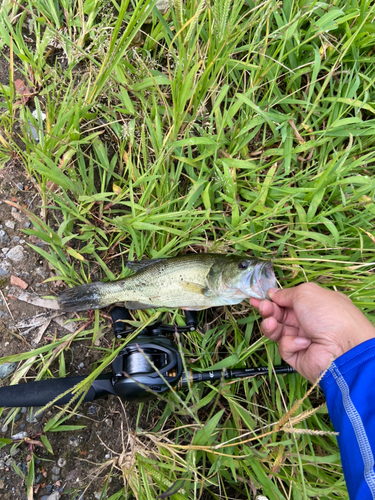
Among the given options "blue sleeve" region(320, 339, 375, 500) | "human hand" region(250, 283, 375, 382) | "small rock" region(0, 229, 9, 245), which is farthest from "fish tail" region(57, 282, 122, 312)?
"blue sleeve" region(320, 339, 375, 500)

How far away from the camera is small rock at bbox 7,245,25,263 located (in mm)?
3156

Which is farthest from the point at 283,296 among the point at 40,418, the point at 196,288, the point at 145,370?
the point at 40,418

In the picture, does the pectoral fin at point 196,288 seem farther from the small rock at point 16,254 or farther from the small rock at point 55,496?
the small rock at point 55,496

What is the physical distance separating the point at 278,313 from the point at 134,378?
4.40ft

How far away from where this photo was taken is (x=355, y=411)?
204 cm

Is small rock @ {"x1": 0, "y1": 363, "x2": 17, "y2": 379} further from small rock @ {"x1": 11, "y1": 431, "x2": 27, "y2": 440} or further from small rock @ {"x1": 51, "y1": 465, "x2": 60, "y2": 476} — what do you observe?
small rock @ {"x1": 51, "y1": 465, "x2": 60, "y2": 476}

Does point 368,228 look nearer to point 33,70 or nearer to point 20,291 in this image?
point 20,291

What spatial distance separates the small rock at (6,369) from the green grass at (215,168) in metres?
0.21

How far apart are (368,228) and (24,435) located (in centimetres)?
383

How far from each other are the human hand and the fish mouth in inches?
2.1

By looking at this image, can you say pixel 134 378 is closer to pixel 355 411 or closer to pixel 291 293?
pixel 291 293

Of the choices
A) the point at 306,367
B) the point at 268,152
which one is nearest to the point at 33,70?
the point at 268,152

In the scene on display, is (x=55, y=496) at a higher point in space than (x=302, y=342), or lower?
lower

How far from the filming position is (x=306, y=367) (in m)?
2.61
